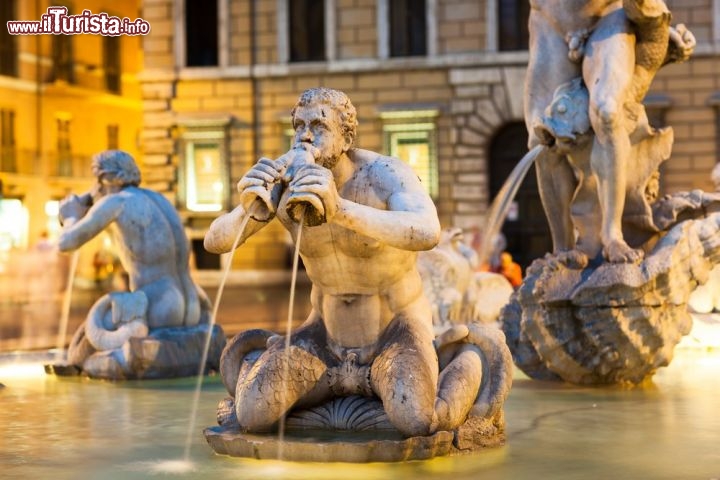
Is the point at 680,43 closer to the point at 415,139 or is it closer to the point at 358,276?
the point at 358,276

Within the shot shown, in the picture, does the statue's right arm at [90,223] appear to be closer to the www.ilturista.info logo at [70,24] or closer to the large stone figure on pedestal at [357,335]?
the large stone figure on pedestal at [357,335]

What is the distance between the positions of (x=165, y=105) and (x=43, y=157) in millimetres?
11518

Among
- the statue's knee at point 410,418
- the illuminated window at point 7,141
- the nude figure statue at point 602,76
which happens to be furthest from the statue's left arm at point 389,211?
the illuminated window at point 7,141

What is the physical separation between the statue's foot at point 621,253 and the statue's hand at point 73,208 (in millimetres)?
3296

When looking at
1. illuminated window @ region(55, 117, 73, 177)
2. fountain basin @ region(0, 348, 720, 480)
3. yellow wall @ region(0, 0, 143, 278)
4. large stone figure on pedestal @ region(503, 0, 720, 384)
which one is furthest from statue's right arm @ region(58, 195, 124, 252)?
illuminated window @ region(55, 117, 73, 177)

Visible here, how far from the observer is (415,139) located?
29.5 metres

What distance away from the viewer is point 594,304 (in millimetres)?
7277

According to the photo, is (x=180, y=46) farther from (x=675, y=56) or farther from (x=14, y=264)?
(x=675, y=56)

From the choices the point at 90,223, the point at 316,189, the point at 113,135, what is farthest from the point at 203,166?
the point at 316,189

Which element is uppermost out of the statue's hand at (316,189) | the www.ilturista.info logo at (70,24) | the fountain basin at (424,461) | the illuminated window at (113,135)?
the www.ilturista.info logo at (70,24)

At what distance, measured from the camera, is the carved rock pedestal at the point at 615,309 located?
285 inches

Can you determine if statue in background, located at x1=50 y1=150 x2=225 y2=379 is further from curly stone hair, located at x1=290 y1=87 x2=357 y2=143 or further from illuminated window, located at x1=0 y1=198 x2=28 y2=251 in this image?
illuminated window, located at x1=0 y1=198 x2=28 y2=251

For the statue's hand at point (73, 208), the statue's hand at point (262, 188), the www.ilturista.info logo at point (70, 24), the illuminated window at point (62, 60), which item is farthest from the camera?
the illuminated window at point (62, 60)

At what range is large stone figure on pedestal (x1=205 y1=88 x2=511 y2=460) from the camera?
4953mm
